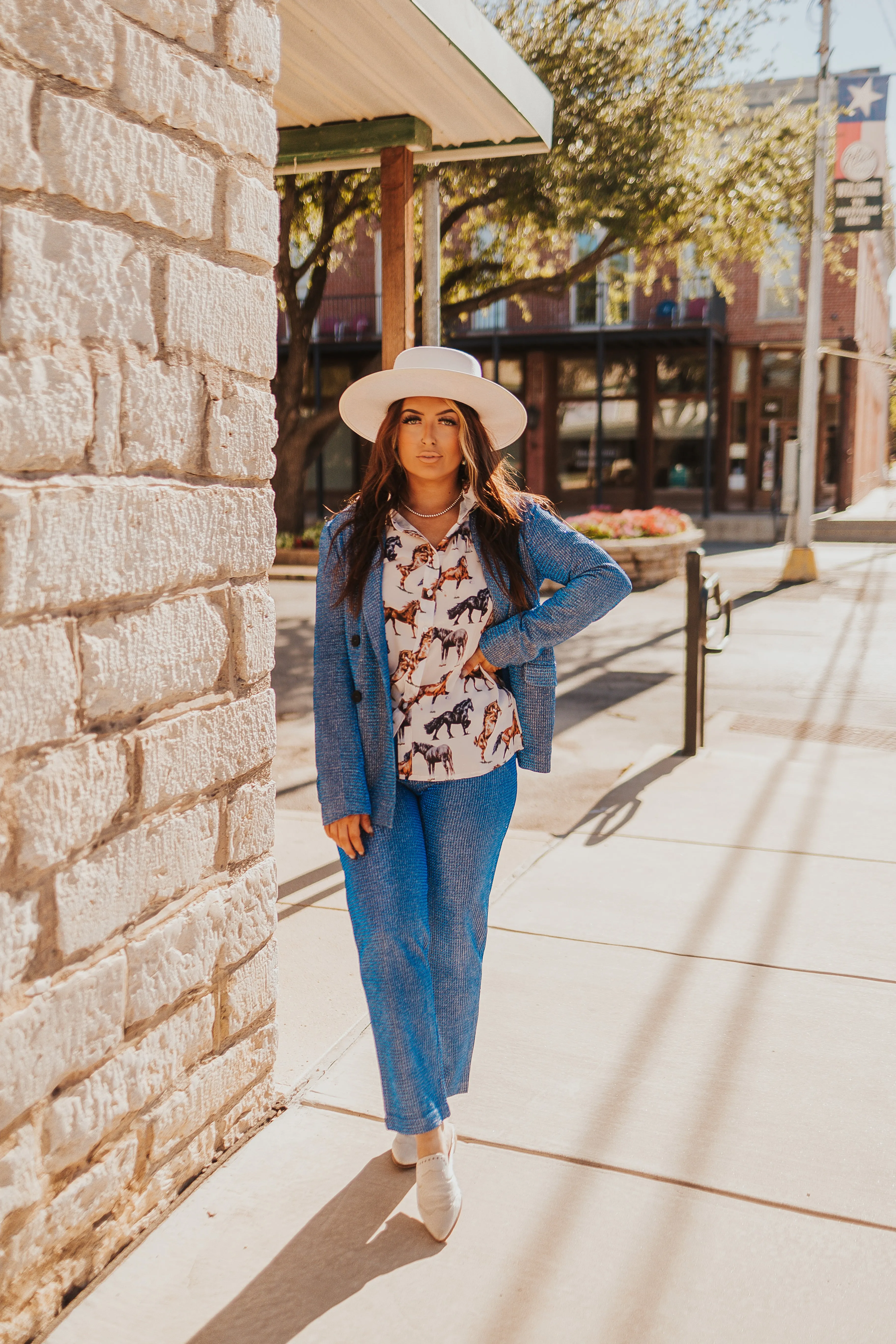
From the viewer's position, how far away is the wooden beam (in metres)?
4.48

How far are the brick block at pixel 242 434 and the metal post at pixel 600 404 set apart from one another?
22091 mm

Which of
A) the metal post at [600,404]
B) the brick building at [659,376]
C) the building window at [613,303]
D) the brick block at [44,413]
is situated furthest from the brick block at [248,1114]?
the brick building at [659,376]

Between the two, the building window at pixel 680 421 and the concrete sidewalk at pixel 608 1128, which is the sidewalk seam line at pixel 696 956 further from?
the building window at pixel 680 421

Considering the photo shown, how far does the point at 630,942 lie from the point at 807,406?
1331cm

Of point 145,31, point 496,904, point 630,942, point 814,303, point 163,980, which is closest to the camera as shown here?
point 145,31

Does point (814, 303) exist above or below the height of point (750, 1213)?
above

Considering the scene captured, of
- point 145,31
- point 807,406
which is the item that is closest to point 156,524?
point 145,31

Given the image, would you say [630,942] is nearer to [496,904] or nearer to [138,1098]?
[496,904]

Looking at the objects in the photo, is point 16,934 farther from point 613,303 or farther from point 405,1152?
point 613,303

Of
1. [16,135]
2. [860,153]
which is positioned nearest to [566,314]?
[860,153]

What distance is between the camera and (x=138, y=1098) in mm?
2301

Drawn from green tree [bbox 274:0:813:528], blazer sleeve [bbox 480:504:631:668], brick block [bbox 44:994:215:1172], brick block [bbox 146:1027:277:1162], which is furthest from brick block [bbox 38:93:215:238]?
green tree [bbox 274:0:813:528]

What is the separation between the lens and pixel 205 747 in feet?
8.21

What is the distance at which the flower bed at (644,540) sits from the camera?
14.8m
